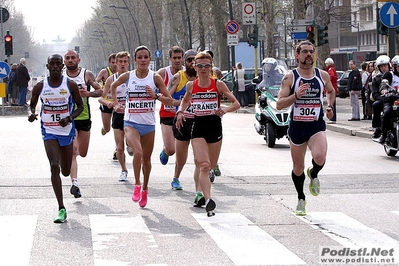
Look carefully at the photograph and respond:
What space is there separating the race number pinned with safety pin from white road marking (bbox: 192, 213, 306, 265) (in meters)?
1.20

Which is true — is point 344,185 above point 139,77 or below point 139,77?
below

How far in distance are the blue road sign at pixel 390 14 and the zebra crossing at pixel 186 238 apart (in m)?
11.6

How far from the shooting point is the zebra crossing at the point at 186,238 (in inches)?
296

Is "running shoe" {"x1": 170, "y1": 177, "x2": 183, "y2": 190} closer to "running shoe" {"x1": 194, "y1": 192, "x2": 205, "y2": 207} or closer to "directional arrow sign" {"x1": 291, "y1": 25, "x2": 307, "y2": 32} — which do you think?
"running shoe" {"x1": 194, "y1": 192, "x2": 205, "y2": 207}

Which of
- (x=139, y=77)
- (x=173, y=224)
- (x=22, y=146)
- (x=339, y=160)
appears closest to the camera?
(x=173, y=224)

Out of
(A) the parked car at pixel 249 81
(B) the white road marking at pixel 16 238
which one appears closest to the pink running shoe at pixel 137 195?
Answer: (B) the white road marking at pixel 16 238

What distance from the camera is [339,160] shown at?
16.3 metres

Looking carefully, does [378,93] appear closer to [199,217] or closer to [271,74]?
[271,74]

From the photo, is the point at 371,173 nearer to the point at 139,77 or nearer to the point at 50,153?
the point at 139,77

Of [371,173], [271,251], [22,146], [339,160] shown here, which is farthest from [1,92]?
[271,251]

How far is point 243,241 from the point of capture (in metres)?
8.34

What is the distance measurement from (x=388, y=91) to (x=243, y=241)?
8.60 metres

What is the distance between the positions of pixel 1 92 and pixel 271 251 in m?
27.1

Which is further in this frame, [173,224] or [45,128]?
[45,128]
